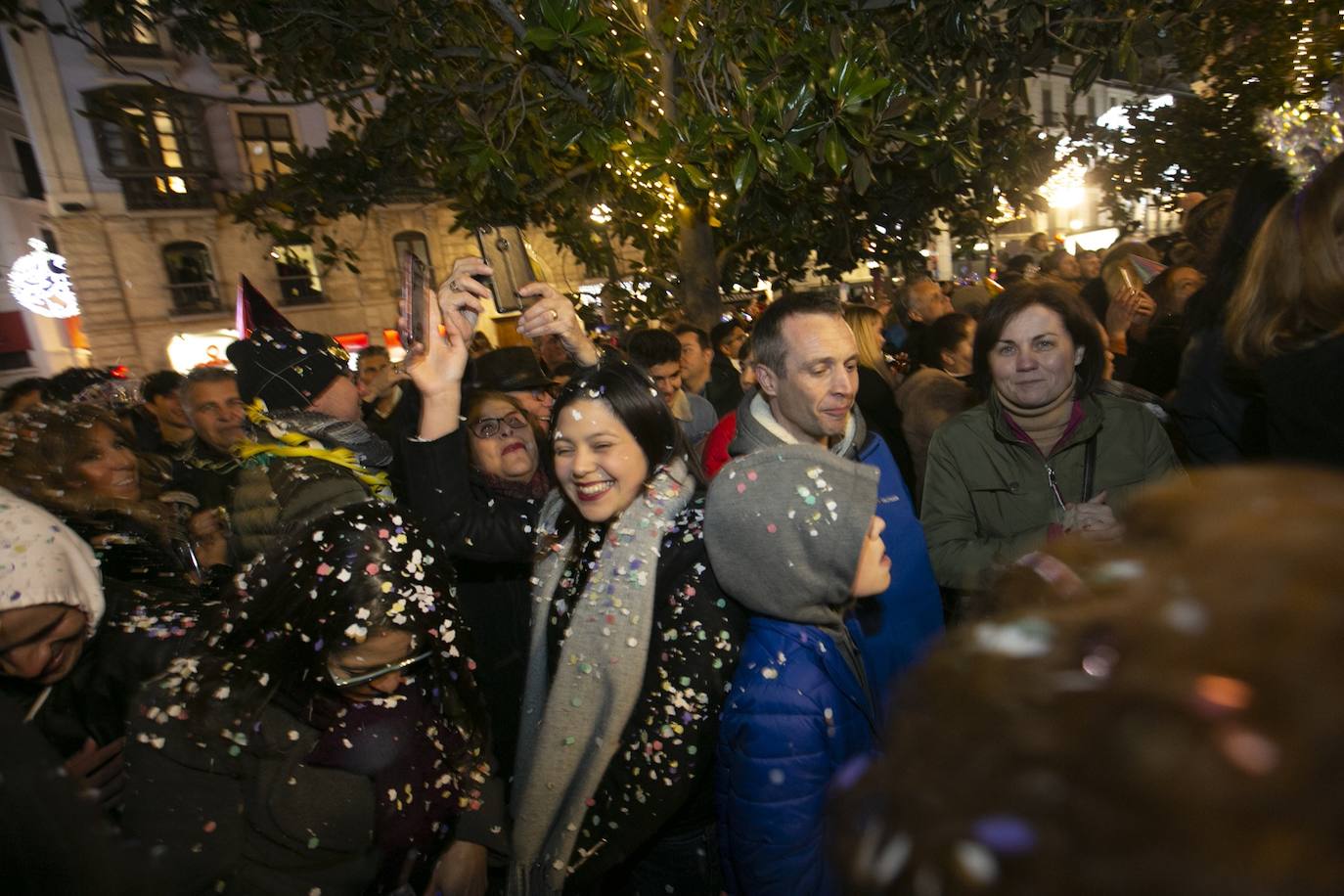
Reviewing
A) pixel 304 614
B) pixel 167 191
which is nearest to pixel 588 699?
pixel 304 614

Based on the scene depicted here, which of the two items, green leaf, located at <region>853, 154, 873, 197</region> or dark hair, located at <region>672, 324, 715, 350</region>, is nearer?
green leaf, located at <region>853, 154, 873, 197</region>

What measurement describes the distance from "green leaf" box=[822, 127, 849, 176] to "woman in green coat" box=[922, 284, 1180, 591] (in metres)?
0.78

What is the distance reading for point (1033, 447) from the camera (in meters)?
2.41

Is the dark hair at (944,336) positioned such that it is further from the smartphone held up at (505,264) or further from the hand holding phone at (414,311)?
the hand holding phone at (414,311)

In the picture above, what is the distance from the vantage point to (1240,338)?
1.79 meters

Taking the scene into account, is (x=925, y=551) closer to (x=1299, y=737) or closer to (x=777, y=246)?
(x=1299, y=737)

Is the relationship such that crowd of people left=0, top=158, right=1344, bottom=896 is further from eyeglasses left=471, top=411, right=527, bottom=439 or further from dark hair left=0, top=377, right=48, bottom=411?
dark hair left=0, top=377, right=48, bottom=411

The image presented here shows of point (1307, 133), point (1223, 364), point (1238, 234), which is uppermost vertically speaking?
point (1307, 133)

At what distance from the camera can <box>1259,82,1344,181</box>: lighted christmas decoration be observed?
2010 mm

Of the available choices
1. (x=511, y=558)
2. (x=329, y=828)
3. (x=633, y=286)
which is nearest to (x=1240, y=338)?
(x=511, y=558)

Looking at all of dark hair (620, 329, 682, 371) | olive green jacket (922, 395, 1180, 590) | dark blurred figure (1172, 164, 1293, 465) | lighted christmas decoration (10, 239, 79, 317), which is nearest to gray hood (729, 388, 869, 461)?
olive green jacket (922, 395, 1180, 590)

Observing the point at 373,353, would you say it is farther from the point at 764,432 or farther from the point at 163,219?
the point at 163,219

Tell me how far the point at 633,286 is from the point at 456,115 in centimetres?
195

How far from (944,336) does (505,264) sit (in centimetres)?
272
